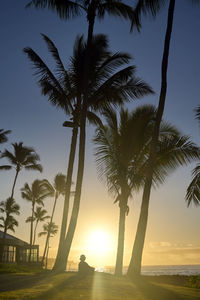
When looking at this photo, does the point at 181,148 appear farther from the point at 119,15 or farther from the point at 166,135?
the point at 119,15

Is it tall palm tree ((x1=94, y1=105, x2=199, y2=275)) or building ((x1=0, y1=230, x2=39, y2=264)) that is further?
building ((x1=0, y1=230, x2=39, y2=264))

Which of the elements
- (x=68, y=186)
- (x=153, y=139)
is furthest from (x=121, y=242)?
(x=153, y=139)

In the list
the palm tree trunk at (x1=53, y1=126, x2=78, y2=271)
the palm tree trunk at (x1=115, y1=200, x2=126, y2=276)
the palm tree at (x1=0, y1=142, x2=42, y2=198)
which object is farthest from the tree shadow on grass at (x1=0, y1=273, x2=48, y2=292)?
the palm tree at (x1=0, y1=142, x2=42, y2=198)

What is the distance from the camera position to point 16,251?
44.5m

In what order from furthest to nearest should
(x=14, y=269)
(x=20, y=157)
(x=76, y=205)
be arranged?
1. (x=20, y=157)
2. (x=14, y=269)
3. (x=76, y=205)

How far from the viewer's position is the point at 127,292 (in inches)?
247

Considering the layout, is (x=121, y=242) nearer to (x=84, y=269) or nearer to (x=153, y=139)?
(x=84, y=269)

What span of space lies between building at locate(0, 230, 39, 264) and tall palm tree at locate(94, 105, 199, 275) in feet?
96.1

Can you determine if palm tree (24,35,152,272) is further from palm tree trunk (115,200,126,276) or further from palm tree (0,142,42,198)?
palm tree (0,142,42,198)

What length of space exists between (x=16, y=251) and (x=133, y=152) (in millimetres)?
36128

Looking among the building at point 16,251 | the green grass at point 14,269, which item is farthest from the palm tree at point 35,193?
the green grass at point 14,269

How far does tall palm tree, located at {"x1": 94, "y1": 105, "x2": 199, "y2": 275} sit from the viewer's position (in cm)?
1312

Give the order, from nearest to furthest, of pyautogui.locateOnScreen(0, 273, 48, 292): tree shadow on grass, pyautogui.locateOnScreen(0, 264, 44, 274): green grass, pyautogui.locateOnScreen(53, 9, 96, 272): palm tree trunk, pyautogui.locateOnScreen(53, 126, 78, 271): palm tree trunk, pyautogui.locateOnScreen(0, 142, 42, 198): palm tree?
pyautogui.locateOnScreen(0, 273, 48, 292): tree shadow on grass < pyautogui.locateOnScreen(53, 9, 96, 272): palm tree trunk < pyautogui.locateOnScreen(53, 126, 78, 271): palm tree trunk < pyautogui.locateOnScreen(0, 264, 44, 274): green grass < pyautogui.locateOnScreen(0, 142, 42, 198): palm tree

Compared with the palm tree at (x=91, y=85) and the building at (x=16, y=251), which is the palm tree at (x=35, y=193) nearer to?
the building at (x=16, y=251)
